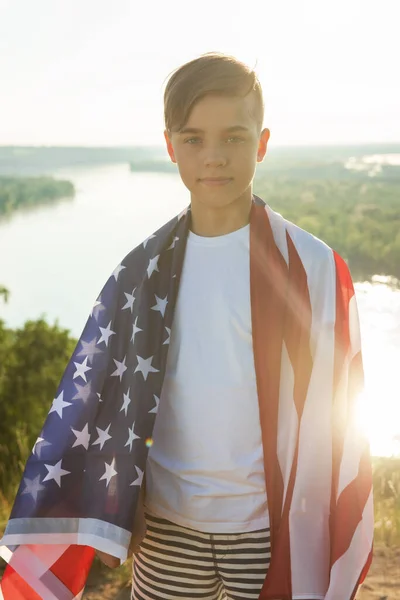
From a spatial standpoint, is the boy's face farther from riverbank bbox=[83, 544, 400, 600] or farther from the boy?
riverbank bbox=[83, 544, 400, 600]

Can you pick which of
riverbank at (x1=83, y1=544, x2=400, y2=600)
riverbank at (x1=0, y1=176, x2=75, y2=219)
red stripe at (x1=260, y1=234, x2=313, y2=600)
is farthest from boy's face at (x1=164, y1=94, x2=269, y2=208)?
riverbank at (x1=0, y1=176, x2=75, y2=219)

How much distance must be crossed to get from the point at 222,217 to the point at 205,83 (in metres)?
0.37

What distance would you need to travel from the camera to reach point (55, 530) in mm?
2107

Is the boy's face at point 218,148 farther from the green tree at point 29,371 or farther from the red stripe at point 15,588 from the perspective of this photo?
the green tree at point 29,371

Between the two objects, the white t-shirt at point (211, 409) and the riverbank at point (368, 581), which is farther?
the riverbank at point (368, 581)

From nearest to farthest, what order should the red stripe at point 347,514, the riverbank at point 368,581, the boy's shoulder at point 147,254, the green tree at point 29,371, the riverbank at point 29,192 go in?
the red stripe at point 347,514 < the boy's shoulder at point 147,254 < the riverbank at point 368,581 < the green tree at point 29,371 < the riverbank at point 29,192

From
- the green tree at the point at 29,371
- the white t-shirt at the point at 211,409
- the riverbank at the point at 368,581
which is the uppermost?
the white t-shirt at the point at 211,409

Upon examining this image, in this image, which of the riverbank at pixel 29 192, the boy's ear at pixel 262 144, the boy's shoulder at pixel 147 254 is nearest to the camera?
the boy's ear at pixel 262 144

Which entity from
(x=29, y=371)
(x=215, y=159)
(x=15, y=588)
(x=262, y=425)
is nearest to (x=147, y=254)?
(x=215, y=159)

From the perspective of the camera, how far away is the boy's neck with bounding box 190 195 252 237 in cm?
201

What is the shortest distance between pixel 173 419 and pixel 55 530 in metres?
0.53

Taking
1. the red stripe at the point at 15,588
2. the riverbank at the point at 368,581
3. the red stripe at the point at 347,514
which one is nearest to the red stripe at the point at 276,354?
the red stripe at the point at 347,514

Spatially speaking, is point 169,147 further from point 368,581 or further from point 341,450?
point 368,581

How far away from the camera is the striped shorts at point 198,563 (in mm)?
1901
